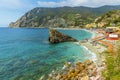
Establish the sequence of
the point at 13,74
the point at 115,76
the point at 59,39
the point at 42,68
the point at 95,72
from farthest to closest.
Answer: the point at 59,39 → the point at 42,68 → the point at 13,74 → the point at 95,72 → the point at 115,76

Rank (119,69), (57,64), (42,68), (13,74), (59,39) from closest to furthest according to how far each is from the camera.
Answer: (119,69), (13,74), (42,68), (57,64), (59,39)

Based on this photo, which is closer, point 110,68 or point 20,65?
point 110,68

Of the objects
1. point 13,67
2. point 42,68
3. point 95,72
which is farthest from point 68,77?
point 13,67

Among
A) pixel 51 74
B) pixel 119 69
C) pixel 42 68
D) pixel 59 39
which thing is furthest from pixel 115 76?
pixel 59 39

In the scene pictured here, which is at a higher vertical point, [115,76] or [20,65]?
[115,76]

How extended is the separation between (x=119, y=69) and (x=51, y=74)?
12.8 metres

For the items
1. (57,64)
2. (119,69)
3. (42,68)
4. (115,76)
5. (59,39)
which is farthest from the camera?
(59,39)

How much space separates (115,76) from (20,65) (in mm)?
25156

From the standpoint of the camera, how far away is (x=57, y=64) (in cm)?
4388

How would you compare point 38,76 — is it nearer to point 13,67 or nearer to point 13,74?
point 13,74

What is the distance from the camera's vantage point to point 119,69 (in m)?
27.4

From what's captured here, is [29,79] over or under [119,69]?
under

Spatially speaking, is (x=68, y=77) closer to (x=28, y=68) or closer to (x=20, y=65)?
(x=28, y=68)

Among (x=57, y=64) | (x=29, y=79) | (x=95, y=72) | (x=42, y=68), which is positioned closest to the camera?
(x=95, y=72)
